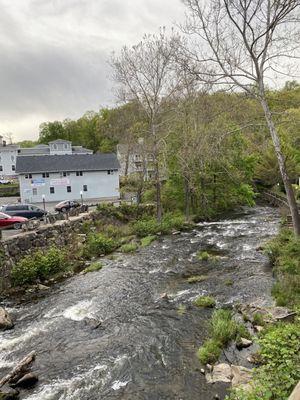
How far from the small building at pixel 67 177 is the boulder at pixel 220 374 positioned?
39988 mm

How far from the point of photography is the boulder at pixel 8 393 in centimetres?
768

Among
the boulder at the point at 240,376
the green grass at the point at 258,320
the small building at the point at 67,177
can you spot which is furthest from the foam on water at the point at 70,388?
the small building at the point at 67,177

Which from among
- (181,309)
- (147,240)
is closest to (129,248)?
(147,240)

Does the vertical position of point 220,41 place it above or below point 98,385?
above

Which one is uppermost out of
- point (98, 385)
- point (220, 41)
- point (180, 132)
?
point (220, 41)

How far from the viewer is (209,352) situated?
8.80 meters

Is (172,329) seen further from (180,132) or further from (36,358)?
(180,132)

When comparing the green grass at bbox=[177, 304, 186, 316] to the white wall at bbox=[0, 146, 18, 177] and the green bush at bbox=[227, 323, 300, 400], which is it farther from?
the white wall at bbox=[0, 146, 18, 177]

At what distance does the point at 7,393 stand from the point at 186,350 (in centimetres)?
463

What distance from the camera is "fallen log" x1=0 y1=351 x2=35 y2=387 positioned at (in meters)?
8.23

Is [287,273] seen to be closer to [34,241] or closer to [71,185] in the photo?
[34,241]

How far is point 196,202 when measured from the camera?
33.7m

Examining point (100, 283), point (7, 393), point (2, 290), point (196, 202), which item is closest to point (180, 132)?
point (196, 202)

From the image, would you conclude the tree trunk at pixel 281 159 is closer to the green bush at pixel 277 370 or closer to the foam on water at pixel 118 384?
the green bush at pixel 277 370
